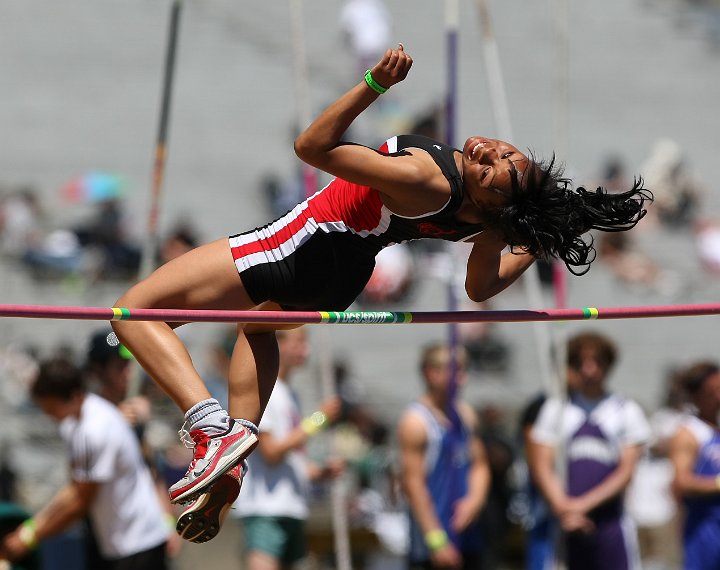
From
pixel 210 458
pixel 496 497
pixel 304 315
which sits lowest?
pixel 496 497

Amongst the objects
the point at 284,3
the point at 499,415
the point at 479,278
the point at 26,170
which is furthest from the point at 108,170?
the point at 479,278

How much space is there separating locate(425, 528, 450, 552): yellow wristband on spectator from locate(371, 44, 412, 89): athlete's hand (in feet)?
10.5

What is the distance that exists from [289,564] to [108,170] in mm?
7776

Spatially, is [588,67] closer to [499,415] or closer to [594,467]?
[499,415]

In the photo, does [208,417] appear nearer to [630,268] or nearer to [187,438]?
[187,438]

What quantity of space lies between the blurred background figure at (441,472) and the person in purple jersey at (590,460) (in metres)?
0.37

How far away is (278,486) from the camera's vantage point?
21.6ft

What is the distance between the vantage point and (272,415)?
6570 mm

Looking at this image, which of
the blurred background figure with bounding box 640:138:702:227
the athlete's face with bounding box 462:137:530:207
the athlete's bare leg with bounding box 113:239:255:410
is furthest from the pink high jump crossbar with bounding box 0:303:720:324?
the blurred background figure with bounding box 640:138:702:227

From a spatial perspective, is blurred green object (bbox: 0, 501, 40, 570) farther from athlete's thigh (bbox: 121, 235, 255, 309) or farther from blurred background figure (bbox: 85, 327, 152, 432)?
athlete's thigh (bbox: 121, 235, 255, 309)

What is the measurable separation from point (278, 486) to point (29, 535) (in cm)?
123

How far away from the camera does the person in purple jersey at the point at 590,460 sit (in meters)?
6.80

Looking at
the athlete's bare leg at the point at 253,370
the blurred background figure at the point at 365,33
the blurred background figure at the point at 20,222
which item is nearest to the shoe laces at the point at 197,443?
the athlete's bare leg at the point at 253,370

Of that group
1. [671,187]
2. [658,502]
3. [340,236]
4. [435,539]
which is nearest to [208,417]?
[340,236]
